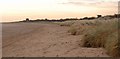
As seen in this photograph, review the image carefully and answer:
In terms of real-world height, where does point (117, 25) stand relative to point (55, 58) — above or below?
above

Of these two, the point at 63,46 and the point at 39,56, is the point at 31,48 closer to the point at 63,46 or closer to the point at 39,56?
the point at 63,46

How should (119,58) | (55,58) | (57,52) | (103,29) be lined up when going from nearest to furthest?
(119,58)
(55,58)
(57,52)
(103,29)

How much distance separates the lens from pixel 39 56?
11.8 metres

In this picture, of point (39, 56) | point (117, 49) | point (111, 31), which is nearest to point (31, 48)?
point (39, 56)

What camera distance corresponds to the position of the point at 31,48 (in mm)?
13906

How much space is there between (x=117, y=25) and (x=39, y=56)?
3.09 metres

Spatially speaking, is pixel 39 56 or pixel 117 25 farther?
pixel 117 25

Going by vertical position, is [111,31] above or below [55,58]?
above

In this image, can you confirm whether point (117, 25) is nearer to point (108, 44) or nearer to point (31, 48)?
point (108, 44)

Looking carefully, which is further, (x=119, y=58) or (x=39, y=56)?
(x=39, y=56)

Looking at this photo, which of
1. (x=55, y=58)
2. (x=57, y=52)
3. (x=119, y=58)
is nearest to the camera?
(x=119, y=58)

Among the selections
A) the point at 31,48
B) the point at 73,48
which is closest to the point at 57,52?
Answer: the point at 73,48

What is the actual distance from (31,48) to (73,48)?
187 cm

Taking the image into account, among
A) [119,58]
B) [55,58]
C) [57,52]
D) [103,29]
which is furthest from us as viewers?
[103,29]
